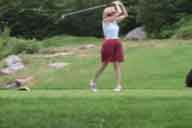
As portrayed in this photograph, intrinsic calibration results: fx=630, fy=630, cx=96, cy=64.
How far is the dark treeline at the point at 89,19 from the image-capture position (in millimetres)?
30672

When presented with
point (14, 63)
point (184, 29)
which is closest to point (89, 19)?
point (184, 29)

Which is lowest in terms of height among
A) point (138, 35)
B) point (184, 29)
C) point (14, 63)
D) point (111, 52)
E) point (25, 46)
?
point (138, 35)

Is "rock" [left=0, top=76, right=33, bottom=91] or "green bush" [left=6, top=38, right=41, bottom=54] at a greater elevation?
"rock" [left=0, top=76, right=33, bottom=91]

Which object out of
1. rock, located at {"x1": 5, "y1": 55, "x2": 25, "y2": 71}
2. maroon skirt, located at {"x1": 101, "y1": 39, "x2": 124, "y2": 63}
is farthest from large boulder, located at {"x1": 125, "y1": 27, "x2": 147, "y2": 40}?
maroon skirt, located at {"x1": 101, "y1": 39, "x2": 124, "y2": 63}

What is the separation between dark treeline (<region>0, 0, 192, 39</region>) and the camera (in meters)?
30.7

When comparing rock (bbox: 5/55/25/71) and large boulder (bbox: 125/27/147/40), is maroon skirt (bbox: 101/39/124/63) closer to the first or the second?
rock (bbox: 5/55/25/71)

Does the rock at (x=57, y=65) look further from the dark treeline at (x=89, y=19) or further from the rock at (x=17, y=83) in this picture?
the dark treeline at (x=89, y=19)

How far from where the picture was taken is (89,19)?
3559cm

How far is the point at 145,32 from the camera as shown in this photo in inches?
1226

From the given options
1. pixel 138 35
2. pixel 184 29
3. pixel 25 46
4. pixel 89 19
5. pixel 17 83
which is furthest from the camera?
pixel 89 19

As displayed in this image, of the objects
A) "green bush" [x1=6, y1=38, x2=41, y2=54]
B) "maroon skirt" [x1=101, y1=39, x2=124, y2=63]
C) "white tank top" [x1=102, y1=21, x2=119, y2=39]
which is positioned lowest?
"green bush" [x1=6, y1=38, x2=41, y2=54]

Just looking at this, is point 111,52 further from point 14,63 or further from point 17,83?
point 14,63

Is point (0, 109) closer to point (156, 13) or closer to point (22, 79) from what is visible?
point (22, 79)

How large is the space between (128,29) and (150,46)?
1204 cm
